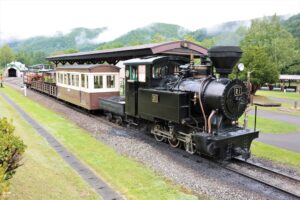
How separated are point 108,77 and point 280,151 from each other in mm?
9594

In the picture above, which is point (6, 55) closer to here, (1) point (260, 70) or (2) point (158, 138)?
(1) point (260, 70)

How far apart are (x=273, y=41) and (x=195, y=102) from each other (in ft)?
142

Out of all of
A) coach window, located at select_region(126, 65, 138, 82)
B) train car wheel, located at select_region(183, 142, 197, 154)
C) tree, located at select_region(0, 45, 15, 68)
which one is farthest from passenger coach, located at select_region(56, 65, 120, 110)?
→ tree, located at select_region(0, 45, 15, 68)

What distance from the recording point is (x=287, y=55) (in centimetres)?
4650

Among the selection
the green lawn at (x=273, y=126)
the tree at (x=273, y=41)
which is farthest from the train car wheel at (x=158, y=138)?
the tree at (x=273, y=41)

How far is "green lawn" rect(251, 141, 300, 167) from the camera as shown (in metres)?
8.36

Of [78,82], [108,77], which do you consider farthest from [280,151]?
[78,82]

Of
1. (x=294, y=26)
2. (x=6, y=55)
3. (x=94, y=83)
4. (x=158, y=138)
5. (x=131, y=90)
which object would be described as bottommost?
(x=158, y=138)

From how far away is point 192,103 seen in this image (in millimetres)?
8836

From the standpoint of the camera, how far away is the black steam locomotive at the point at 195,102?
7.77 meters

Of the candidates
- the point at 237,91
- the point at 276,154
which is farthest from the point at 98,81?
the point at 276,154

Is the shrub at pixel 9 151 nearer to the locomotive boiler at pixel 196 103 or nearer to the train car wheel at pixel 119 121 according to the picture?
the locomotive boiler at pixel 196 103

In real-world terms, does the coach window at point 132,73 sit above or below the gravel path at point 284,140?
above

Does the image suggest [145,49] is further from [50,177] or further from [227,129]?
[50,177]
